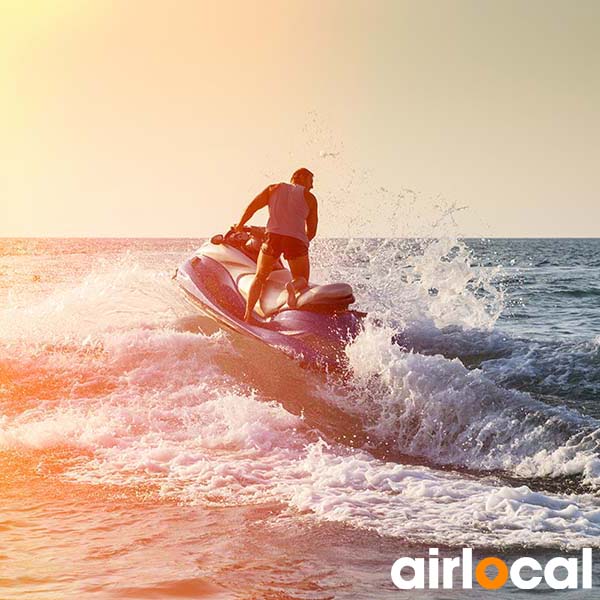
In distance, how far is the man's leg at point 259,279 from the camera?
9812mm

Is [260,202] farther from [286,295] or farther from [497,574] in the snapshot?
[497,574]

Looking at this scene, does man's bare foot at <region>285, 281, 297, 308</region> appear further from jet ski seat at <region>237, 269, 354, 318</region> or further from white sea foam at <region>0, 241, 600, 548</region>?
white sea foam at <region>0, 241, 600, 548</region>

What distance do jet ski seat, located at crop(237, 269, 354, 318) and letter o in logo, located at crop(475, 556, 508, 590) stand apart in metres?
4.43

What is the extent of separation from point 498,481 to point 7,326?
8813 millimetres

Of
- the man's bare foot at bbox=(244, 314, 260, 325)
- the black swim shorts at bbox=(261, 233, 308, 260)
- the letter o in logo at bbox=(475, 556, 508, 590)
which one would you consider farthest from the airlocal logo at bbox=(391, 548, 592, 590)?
the man's bare foot at bbox=(244, 314, 260, 325)

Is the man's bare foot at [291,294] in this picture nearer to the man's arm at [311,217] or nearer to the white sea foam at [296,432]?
the man's arm at [311,217]

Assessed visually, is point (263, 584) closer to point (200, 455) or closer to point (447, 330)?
point (200, 455)

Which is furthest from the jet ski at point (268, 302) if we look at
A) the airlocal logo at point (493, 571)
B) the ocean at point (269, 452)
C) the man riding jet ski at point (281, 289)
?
the airlocal logo at point (493, 571)

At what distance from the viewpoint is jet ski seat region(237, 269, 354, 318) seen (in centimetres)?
905

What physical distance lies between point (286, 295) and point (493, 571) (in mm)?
5183

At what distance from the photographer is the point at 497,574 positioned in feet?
15.5

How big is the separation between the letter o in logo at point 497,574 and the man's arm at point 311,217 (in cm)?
540

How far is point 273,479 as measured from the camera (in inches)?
262

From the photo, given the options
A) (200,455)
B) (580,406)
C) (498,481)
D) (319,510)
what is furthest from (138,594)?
(580,406)
